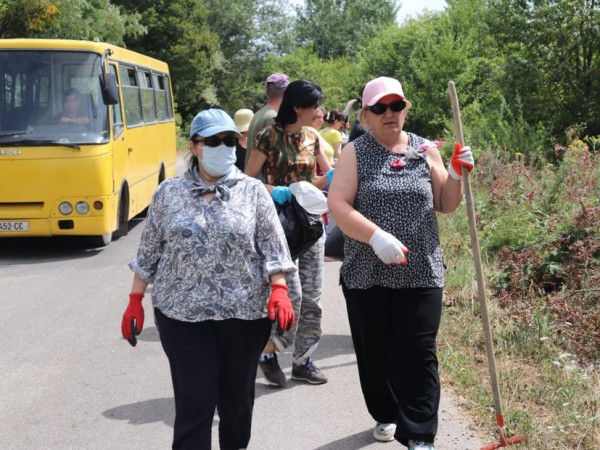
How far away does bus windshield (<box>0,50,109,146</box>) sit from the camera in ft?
38.2

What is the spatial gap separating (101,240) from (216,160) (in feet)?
28.4

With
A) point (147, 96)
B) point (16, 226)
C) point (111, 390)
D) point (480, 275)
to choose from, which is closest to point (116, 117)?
point (16, 226)

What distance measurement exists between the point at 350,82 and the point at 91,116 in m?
24.1

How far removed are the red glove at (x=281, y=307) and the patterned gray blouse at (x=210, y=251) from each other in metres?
0.07

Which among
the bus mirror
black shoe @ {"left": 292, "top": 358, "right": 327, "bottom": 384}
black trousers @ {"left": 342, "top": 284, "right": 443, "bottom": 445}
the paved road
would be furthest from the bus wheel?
black trousers @ {"left": 342, "top": 284, "right": 443, "bottom": 445}

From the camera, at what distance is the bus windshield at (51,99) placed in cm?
1164

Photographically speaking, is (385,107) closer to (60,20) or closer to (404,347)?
(404,347)

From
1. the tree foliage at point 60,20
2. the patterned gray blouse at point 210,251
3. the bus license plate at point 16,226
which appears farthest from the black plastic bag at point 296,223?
the tree foliage at point 60,20

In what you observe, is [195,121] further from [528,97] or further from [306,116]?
[528,97]

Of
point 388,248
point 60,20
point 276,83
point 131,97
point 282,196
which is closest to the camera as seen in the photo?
point 388,248

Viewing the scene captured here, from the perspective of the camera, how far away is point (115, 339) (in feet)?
25.1

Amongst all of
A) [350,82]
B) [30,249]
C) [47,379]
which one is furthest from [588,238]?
[350,82]

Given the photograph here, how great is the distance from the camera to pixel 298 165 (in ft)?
19.4

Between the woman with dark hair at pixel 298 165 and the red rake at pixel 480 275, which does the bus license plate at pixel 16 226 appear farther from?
the red rake at pixel 480 275
